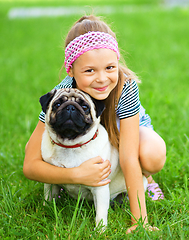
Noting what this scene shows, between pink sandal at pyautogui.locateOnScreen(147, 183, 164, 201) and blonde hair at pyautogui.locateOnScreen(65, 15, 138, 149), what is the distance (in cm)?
57

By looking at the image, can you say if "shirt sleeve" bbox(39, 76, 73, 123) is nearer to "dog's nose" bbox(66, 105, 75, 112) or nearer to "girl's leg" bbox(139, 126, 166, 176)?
"dog's nose" bbox(66, 105, 75, 112)

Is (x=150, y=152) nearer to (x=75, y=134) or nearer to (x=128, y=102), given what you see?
(x=128, y=102)

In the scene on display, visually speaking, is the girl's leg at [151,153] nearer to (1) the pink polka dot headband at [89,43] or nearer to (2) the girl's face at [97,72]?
(2) the girl's face at [97,72]

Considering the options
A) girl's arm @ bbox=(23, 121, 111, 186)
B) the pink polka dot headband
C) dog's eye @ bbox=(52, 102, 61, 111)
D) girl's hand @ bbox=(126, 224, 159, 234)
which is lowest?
girl's hand @ bbox=(126, 224, 159, 234)

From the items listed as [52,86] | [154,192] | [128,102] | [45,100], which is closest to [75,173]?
[45,100]

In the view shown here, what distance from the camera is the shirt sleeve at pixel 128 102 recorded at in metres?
2.38

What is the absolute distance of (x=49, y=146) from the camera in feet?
7.47

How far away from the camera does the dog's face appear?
2.01 meters

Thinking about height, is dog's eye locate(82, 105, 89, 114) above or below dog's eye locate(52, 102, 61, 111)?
below

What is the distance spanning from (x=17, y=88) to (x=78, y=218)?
13.2 feet

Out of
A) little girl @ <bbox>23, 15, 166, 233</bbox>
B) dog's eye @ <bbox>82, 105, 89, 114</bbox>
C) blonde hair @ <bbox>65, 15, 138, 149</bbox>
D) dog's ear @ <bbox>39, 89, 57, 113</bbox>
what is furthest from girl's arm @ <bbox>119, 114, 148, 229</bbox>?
dog's ear @ <bbox>39, 89, 57, 113</bbox>

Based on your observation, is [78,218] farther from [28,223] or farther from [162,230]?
[162,230]

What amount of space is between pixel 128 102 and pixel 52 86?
3.56 metres

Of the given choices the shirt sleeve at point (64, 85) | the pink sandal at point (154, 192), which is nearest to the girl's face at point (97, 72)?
the shirt sleeve at point (64, 85)
